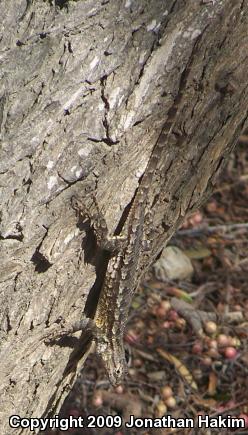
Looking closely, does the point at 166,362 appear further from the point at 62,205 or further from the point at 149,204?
the point at 62,205

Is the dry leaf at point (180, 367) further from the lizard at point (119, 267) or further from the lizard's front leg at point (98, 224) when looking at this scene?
the lizard's front leg at point (98, 224)

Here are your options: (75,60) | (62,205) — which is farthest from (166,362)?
(75,60)

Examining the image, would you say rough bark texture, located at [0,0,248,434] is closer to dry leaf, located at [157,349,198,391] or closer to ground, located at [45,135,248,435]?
ground, located at [45,135,248,435]

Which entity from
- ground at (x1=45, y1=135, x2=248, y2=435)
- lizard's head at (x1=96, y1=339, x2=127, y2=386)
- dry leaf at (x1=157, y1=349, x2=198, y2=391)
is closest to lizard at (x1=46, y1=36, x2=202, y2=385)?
lizard's head at (x1=96, y1=339, x2=127, y2=386)

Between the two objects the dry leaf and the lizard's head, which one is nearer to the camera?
the lizard's head

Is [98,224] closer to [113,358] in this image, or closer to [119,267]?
[119,267]

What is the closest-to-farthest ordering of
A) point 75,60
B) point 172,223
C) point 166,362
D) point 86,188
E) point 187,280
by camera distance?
point 75,60, point 86,188, point 172,223, point 166,362, point 187,280

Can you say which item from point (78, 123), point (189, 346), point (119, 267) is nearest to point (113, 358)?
point (119, 267)

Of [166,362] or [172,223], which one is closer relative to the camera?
[172,223]
